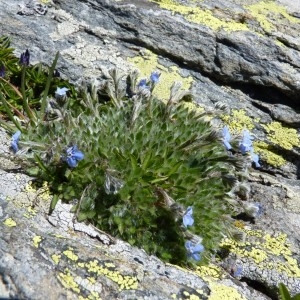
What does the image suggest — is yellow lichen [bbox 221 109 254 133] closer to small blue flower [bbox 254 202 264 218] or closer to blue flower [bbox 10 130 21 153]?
small blue flower [bbox 254 202 264 218]

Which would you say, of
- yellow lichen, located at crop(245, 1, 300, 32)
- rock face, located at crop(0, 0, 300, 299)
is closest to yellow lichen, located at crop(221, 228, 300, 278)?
rock face, located at crop(0, 0, 300, 299)

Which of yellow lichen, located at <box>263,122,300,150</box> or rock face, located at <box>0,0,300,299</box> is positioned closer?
rock face, located at <box>0,0,300,299</box>

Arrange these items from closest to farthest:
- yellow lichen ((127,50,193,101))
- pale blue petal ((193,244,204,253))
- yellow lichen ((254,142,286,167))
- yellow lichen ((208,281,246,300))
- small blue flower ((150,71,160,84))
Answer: yellow lichen ((208,281,246,300)) → pale blue petal ((193,244,204,253)) → small blue flower ((150,71,160,84)) → yellow lichen ((254,142,286,167)) → yellow lichen ((127,50,193,101))

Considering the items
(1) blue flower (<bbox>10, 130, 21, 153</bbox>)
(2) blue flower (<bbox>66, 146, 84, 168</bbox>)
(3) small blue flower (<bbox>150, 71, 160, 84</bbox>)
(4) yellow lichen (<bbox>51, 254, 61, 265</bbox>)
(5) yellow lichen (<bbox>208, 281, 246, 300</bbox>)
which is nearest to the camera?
(4) yellow lichen (<bbox>51, 254, 61, 265</bbox>)

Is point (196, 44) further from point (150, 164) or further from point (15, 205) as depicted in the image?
point (15, 205)

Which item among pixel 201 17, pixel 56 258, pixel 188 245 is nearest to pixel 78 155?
pixel 56 258

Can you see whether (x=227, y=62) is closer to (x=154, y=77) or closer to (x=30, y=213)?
(x=154, y=77)

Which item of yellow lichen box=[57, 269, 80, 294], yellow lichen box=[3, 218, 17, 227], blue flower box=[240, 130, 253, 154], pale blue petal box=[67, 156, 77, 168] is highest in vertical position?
blue flower box=[240, 130, 253, 154]

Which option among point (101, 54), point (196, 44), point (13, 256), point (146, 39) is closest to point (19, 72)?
point (101, 54)
